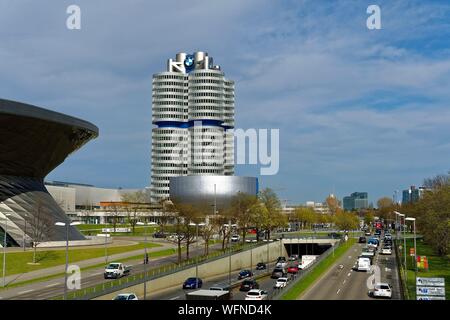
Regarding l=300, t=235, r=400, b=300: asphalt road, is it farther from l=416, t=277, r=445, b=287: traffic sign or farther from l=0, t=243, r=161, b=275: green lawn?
l=0, t=243, r=161, b=275: green lawn

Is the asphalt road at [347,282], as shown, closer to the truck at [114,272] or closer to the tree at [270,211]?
the truck at [114,272]

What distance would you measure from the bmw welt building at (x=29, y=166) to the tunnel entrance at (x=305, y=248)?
2272 inches

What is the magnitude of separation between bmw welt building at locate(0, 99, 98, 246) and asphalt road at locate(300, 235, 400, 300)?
38621mm

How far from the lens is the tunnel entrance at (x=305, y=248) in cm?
11444

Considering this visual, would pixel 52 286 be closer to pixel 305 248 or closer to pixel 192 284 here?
pixel 192 284

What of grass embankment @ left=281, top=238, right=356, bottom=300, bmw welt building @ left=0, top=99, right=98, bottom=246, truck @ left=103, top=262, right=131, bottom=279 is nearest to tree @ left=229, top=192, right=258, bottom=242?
grass embankment @ left=281, top=238, right=356, bottom=300

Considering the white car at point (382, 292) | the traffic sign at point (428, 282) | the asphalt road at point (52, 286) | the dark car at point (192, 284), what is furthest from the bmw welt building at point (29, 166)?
the traffic sign at point (428, 282)

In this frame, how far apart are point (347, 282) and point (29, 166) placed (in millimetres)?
50499

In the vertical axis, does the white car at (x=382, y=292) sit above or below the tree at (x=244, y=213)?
below

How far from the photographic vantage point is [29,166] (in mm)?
73625

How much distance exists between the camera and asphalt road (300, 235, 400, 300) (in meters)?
39.3
